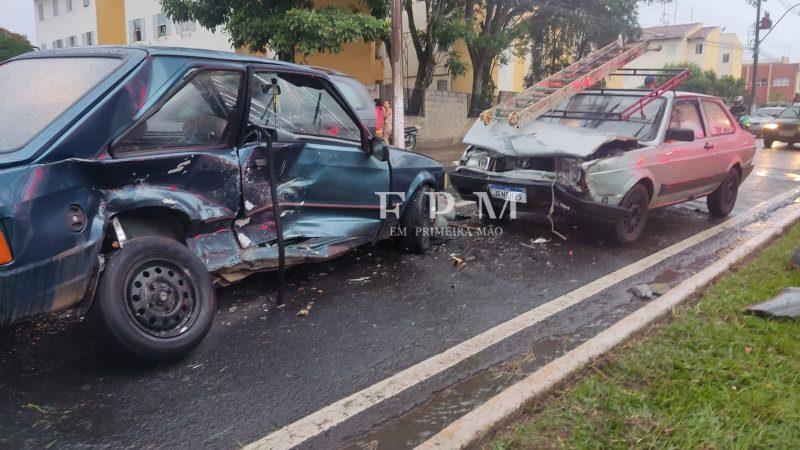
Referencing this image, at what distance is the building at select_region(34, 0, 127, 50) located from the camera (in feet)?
90.8

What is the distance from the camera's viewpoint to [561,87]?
6.99 m

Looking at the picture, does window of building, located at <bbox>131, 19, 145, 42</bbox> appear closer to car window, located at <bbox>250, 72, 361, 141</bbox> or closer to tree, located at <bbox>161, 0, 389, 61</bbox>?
tree, located at <bbox>161, 0, 389, 61</bbox>

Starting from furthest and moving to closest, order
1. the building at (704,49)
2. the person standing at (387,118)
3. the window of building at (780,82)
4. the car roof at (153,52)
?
1. the window of building at (780,82)
2. the building at (704,49)
3. the person standing at (387,118)
4. the car roof at (153,52)

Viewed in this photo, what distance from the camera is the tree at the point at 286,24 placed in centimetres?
1153

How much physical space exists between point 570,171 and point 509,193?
2.14ft

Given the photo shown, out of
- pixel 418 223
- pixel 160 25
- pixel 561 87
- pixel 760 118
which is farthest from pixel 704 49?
pixel 418 223

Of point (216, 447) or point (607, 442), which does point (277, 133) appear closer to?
point (216, 447)

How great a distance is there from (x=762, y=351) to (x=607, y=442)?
151 cm

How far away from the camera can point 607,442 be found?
2539 millimetres

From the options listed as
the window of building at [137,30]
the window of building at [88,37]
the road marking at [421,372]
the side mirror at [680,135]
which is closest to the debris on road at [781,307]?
the road marking at [421,372]

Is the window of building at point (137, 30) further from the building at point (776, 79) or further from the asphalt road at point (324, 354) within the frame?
the building at point (776, 79)

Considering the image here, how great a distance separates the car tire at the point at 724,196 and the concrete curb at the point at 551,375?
3.22 metres

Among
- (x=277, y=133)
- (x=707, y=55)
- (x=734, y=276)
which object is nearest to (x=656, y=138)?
(x=734, y=276)

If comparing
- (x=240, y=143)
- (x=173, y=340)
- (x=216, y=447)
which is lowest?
(x=216, y=447)
